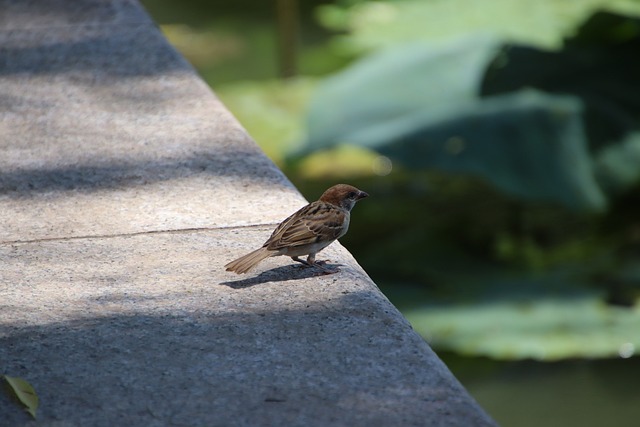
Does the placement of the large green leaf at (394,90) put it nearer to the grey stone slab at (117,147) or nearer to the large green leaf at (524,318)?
the large green leaf at (524,318)

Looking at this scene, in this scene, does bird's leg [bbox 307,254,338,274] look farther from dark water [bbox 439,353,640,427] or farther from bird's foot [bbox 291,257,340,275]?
dark water [bbox 439,353,640,427]

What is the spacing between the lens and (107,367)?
2.79m

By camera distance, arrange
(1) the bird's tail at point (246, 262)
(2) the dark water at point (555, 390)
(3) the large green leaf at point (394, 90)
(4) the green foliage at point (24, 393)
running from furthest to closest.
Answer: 1. (3) the large green leaf at point (394, 90)
2. (2) the dark water at point (555, 390)
3. (1) the bird's tail at point (246, 262)
4. (4) the green foliage at point (24, 393)

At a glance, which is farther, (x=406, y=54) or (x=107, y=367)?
(x=406, y=54)

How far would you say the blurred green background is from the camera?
7047mm

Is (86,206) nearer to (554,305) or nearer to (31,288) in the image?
(31,288)

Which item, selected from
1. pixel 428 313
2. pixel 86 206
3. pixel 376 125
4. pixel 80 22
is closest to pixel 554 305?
pixel 428 313

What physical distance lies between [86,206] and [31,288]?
0.67 metres

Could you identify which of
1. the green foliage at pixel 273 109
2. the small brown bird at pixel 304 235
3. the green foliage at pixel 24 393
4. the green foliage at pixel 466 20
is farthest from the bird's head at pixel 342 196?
the green foliage at pixel 466 20

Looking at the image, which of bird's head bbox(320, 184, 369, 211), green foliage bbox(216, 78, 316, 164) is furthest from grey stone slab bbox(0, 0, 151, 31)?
green foliage bbox(216, 78, 316, 164)

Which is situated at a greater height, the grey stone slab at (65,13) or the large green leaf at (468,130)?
the grey stone slab at (65,13)

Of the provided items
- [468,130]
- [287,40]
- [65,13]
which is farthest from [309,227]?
[287,40]

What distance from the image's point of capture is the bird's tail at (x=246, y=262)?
3.34m

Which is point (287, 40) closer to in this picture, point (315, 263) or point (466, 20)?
point (466, 20)
